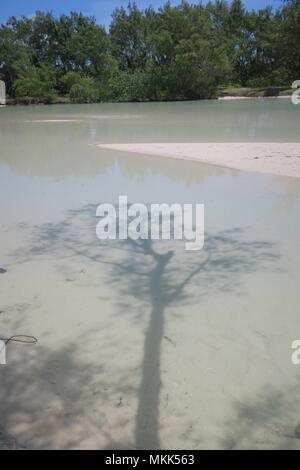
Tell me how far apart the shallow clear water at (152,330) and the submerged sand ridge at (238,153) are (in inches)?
87.7

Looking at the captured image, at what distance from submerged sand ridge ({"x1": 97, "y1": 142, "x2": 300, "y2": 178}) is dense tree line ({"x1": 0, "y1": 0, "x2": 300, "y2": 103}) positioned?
37779 mm

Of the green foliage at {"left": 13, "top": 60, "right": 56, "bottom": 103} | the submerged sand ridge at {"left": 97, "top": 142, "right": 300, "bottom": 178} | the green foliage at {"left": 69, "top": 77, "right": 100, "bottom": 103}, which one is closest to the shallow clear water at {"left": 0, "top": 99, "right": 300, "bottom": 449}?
the submerged sand ridge at {"left": 97, "top": 142, "right": 300, "bottom": 178}

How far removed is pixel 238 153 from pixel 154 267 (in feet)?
21.9

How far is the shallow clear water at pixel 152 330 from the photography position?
2135mm

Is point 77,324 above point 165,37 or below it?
below

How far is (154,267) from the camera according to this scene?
3.94 m

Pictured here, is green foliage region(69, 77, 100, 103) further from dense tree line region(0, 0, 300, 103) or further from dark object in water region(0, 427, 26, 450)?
dark object in water region(0, 427, 26, 450)

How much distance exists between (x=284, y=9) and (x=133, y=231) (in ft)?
173

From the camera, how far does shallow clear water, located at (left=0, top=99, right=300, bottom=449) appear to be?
213cm

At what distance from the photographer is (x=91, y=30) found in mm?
52625

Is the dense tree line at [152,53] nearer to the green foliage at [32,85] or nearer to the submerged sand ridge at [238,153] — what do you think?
the green foliage at [32,85]

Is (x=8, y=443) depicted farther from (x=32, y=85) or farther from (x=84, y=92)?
(x=32, y=85)

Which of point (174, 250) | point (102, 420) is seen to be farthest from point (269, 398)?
point (174, 250)
